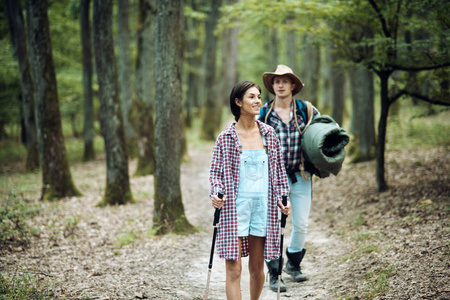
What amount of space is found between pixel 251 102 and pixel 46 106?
747 cm

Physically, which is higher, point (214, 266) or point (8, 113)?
point (8, 113)

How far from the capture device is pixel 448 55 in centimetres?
633

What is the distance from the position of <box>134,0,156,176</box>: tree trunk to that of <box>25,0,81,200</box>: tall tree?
9.25 ft

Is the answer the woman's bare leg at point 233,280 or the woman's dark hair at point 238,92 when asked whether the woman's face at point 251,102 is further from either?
the woman's bare leg at point 233,280

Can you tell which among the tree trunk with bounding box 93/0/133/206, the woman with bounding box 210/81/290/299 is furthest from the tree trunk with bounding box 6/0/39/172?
the woman with bounding box 210/81/290/299

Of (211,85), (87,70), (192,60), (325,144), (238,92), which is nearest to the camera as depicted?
(238,92)

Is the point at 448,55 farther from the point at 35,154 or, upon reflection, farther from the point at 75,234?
the point at 35,154

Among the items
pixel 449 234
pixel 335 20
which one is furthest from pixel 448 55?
pixel 449 234

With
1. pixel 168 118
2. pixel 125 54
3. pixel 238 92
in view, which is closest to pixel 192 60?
pixel 125 54

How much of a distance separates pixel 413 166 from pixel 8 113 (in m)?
17.3

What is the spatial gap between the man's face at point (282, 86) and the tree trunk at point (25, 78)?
13.0 meters

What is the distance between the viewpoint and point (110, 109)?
8.91m

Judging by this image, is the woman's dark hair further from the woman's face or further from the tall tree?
the tall tree

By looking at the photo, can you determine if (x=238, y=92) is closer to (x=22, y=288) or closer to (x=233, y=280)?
(x=233, y=280)
